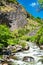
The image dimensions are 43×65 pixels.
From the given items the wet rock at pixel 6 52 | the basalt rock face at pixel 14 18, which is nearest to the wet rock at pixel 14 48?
the wet rock at pixel 6 52

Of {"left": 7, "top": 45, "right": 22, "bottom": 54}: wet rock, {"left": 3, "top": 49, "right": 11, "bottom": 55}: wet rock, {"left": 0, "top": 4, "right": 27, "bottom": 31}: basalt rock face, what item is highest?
{"left": 0, "top": 4, "right": 27, "bottom": 31}: basalt rock face

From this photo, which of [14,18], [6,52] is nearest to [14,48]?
[6,52]

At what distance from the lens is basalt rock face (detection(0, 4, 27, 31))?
74.8 meters

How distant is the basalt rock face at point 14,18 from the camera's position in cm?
7478

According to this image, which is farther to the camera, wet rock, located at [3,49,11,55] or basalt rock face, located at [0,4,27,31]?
basalt rock face, located at [0,4,27,31]

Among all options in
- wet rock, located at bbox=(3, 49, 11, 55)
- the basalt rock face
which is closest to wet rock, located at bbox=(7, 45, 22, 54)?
wet rock, located at bbox=(3, 49, 11, 55)

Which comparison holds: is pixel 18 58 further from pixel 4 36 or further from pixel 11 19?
pixel 11 19

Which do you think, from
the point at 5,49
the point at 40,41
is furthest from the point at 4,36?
the point at 40,41

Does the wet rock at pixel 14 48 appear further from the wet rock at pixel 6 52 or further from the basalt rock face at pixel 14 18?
the basalt rock face at pixel 14 18

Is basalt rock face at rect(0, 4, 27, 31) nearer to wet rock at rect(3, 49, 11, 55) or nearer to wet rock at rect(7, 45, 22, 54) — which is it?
wet rock at rect(7, 45, 22, 54)

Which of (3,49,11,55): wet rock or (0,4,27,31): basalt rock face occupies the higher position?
(0,4,27,31): basalt rock face

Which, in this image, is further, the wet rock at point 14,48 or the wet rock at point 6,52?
the wet rock at point 14,48

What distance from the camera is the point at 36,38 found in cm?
A: 5322

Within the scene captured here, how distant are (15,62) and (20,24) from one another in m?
49.1
